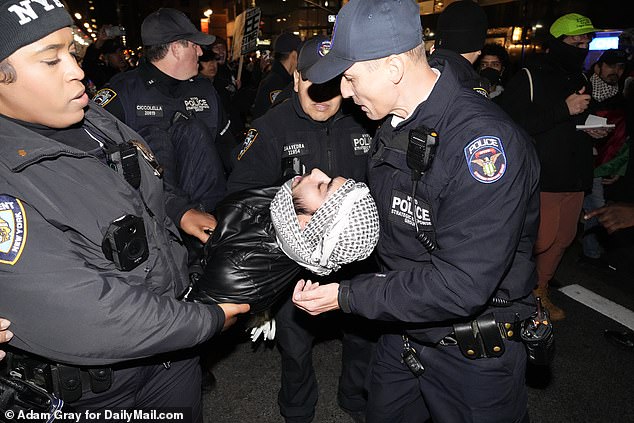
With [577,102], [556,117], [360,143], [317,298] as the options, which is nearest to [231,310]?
[317,298]

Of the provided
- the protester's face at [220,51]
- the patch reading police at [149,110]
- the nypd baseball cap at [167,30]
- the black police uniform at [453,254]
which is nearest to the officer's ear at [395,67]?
the black police uniform at [453,254]

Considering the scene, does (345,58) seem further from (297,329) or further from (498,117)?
(297,329)

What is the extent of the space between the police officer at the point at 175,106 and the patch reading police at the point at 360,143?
95 centimetres

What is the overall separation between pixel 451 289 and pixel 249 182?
57.8 inches

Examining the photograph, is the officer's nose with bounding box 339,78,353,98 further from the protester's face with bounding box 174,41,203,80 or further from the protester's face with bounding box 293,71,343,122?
the protester's face with bounding box 174,41,203,80

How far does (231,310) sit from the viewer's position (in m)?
1.78

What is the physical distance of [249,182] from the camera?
2.61 meters

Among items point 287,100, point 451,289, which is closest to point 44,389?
point 451,289

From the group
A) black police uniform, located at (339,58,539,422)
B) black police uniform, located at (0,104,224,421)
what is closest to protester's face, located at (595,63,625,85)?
black police uniform, located at (339,58,539,422)

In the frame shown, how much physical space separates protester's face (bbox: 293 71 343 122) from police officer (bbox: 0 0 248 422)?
117 centimetres

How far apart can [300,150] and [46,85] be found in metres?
1.48

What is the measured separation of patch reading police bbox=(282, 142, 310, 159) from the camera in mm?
2643

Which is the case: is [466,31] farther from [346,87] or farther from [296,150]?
[346,87]

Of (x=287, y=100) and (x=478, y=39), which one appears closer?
(x=287, y=100)
